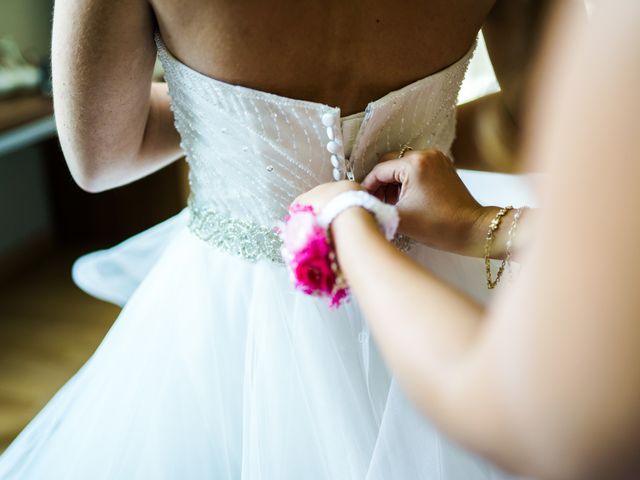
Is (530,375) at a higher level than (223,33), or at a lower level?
lower

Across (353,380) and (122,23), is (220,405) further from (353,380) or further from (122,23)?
(122,23)

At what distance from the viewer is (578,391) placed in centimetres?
31

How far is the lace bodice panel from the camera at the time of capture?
27.8 inches

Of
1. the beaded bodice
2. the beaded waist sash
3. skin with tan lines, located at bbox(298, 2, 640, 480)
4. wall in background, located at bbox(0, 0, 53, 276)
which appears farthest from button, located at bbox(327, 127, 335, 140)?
wall in background, located at bbox(0, 0, 53, 276)

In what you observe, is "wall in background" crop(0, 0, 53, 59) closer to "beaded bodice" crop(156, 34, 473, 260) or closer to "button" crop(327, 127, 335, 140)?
"beaded bodice" crop(156, 34, 473, 260)

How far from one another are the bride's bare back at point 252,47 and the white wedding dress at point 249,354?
2cm

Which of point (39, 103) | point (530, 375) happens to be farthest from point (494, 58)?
point (39, 103)

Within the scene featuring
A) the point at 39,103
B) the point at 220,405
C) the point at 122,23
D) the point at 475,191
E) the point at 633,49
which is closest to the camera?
the point at 633,49

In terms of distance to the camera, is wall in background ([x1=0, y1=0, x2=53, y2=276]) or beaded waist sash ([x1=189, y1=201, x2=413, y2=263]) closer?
beaded waist sash ([x1=189, y1=201, x2=413, y2=263])

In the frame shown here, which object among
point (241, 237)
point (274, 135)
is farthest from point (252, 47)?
point (241, 237)

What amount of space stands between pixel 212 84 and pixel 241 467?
0.42 metres

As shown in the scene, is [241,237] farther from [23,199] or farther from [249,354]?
[23,199]

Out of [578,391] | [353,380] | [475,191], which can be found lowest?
[353,380]

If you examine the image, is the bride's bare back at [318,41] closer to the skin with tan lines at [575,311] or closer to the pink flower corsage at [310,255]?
the pink flower corsage at [310,255]
